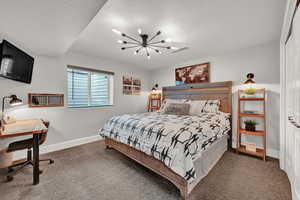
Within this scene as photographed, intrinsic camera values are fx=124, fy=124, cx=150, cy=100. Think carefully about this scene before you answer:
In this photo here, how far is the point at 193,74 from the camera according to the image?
12.1 ft

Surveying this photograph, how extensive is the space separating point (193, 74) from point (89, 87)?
3.01 metres

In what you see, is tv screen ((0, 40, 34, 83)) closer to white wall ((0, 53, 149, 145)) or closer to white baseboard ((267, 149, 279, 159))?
white wall ((0, 53, 149, 145))

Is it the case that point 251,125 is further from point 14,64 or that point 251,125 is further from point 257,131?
point 14,64

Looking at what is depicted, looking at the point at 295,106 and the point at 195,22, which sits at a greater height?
the point at 195,22

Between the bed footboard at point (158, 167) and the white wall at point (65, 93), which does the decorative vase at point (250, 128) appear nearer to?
the bed footboard at point (158, 167)

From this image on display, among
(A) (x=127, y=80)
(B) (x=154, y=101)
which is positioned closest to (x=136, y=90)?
(A) (x=127, y=80)

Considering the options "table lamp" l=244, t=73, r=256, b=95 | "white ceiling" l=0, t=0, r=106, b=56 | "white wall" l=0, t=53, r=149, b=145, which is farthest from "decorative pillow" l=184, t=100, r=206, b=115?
"white ceiling" l=0, t=0, r=106, b=56

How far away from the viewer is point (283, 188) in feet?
5.25

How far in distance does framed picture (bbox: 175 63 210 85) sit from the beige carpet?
6.93ft

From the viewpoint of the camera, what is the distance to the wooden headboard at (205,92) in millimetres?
3045

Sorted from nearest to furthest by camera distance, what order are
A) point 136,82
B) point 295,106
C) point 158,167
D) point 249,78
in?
point 295,106, point 158,167, point 249,78, point 136,82

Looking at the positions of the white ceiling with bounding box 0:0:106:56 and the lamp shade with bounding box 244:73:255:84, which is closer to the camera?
the white ceiling with bounding box 0:0:106:56

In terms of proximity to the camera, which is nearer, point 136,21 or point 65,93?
point 136,21

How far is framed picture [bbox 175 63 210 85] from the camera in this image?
11.3 ft
